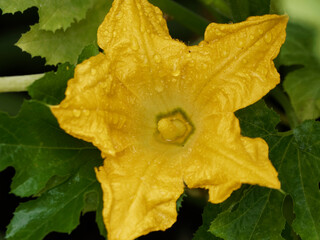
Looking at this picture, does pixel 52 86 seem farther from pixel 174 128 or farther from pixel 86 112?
pixel 174 128

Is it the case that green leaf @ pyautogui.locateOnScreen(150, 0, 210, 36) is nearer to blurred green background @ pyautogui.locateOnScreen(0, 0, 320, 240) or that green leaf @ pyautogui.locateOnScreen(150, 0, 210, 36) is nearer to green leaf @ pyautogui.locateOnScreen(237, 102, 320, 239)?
blurred green background @ pyautogui.locateOnScreen(0, 0, 320, 240)

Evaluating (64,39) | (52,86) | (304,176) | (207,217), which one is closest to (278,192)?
(304,176)

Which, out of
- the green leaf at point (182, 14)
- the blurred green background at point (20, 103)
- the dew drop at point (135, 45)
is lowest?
the blurred green background at point (20, 103)

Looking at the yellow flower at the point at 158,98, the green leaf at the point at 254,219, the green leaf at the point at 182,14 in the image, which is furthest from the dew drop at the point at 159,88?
the green leaf at the point at 182,14

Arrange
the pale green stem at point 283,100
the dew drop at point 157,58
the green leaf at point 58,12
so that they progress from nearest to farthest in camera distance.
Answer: the dew drop at point 157,58 → the green leaf at point 58,12 → the pale green stem at point 283,100

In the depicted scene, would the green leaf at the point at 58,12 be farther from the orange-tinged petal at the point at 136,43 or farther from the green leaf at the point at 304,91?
the green leaf at the point at 304,91

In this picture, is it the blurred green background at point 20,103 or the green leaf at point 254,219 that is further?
the blurred green background at point 20,103

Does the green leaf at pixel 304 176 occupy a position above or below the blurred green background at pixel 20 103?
above
